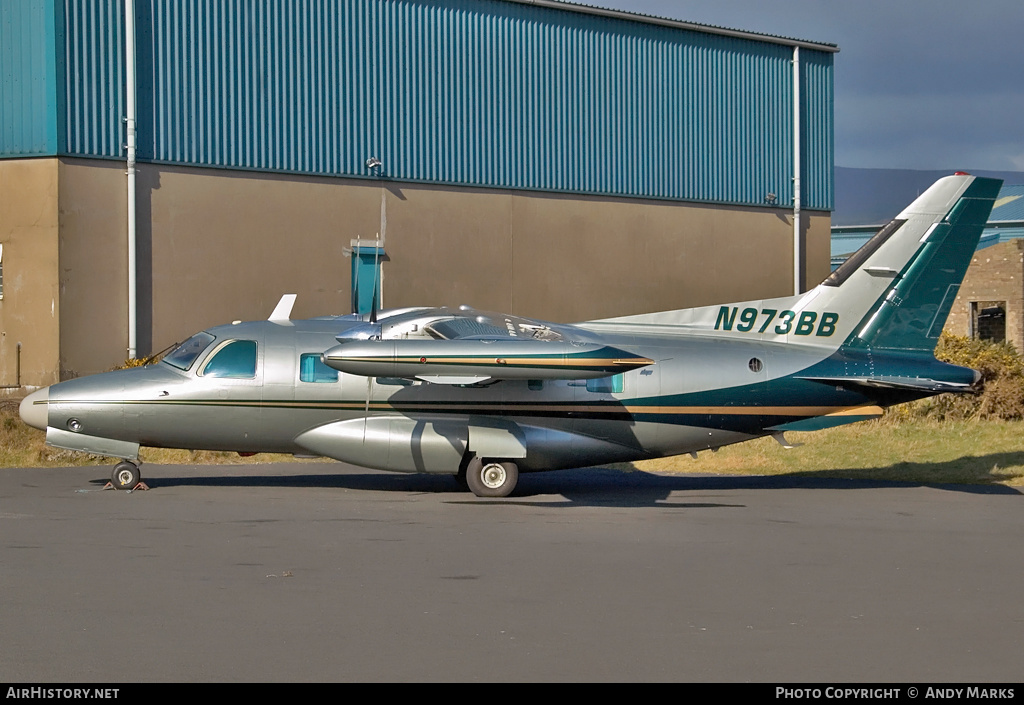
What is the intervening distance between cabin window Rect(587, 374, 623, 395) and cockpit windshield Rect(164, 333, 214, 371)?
5.67 meters

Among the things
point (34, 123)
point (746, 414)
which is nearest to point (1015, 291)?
point (746, 414)

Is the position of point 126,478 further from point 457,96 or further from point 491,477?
point 457,96

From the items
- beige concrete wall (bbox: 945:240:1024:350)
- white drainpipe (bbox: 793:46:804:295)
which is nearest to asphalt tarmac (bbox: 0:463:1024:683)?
white drainpipe (bbox: 793:46:804:295)

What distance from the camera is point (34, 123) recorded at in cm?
2411

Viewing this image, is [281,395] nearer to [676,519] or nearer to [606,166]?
[676,519]

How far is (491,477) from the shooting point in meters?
16.2

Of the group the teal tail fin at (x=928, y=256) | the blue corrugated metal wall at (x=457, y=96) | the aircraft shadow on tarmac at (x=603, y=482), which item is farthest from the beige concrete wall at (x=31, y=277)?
the teal tail fin at (x=928, y=256)

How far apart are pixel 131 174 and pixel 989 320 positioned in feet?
99.2

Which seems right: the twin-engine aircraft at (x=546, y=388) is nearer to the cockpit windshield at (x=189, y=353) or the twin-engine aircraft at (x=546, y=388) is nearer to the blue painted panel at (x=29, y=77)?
the cockpit windshield at (x=189, y=353)

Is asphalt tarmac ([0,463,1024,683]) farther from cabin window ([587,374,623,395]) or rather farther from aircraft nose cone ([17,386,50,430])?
cabin window ([587,374,623,395])

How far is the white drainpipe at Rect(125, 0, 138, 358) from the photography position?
2452 centimetres

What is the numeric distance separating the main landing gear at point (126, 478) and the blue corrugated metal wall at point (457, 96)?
1043 centimetres

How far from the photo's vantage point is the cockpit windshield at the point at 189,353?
53.9ft
